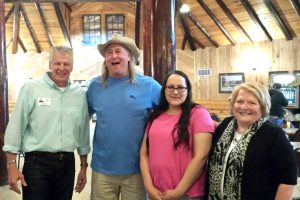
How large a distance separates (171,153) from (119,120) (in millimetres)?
446

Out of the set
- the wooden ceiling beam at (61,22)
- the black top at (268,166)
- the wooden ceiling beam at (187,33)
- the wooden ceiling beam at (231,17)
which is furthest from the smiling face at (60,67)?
the wooden ceiling beam at (61,22)

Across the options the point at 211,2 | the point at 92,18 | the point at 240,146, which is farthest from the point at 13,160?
the point at 92,18

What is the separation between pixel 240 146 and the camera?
185 centimetres

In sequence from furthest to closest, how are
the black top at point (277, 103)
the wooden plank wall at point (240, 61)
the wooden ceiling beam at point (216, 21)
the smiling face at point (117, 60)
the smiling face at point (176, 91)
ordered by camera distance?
the wooden ceiling beam at point (216, 21), the wooden plank wall at point (240, 61), the black top at point (277, 103), the smiling face at point (117, 60), the smiling face at point (176, 91)

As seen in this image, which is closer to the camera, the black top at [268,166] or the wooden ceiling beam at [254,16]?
the black top at [268,166]

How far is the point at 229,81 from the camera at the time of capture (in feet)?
34.3

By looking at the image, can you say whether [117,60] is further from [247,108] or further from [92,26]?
[92,26]

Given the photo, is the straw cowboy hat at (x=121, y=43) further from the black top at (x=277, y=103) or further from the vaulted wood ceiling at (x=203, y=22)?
the vaulted wood ceiling at (x=203, y=22)

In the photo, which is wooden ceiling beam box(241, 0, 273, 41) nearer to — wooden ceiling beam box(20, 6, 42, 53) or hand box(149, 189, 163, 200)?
wooden ceiling beam box(20, 6, 42, 53)

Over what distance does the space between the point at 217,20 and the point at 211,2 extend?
69cm

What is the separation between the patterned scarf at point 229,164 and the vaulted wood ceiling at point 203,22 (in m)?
7.02

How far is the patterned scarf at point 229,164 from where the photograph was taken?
1835mm

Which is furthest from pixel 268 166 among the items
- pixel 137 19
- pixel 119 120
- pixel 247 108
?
pixel 137 19

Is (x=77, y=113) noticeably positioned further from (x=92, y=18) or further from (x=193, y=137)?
(x=92, y=18)
